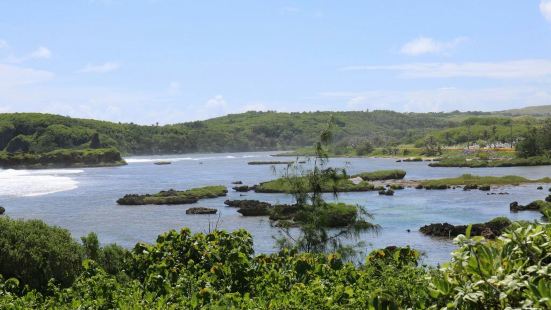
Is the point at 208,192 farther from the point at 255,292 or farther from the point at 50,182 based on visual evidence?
the point at 255,292

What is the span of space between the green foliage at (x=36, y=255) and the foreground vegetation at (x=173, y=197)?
5005cm

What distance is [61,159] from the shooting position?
16575cm

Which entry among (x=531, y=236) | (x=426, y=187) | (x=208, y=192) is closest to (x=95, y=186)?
(x=208, y=192)

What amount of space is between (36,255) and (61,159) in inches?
5864

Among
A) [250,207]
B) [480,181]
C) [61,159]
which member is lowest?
[250,207]

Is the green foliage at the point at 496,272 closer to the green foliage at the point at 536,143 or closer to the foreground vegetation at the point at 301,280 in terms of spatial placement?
the foreground vegetation at the point at 301,280

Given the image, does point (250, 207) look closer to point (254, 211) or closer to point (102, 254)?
point (254, 211)

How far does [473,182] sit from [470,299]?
94620 mm

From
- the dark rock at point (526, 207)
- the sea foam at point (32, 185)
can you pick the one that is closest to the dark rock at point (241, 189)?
the sea foam at point (32, 185)

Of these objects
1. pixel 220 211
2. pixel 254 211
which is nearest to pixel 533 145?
pixel 254 211

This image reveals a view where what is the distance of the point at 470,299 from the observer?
400 cm

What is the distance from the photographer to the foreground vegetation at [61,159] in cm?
15762

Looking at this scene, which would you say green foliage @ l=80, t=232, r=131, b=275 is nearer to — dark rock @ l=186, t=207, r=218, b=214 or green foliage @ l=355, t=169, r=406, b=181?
dark rock @ l=186, t=207, r=218, b=214

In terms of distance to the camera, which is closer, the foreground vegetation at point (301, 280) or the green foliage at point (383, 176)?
the foreground vegetation at point (301, 280)
